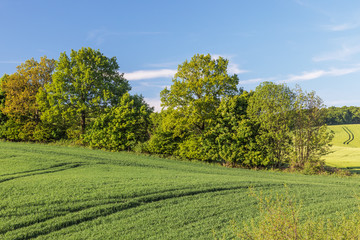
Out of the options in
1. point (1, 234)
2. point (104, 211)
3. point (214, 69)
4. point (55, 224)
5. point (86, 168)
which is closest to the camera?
point (1, 234)

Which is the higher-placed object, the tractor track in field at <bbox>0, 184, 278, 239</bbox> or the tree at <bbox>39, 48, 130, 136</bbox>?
the tree at <bbox>39, 48, 130, 136</bbox>

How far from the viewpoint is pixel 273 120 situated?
22234 millimetres

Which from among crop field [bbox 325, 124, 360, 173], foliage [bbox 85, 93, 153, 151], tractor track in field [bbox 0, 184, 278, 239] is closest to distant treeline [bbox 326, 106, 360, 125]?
crop field [bbox 325, 124, 360, 173]

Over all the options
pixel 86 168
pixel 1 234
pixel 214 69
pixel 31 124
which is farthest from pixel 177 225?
pixel 31 124

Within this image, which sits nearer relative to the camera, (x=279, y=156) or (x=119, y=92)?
(x=279, y=156)

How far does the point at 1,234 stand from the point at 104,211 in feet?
9.33

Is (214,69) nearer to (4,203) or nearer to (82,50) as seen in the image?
(82,50)

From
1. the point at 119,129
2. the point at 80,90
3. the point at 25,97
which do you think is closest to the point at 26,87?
the point at 25,97

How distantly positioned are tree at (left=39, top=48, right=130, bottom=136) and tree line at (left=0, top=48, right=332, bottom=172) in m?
0.11

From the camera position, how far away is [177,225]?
7.40 meters

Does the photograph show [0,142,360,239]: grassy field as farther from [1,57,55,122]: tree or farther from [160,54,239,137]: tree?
[1,57,55,122]: tree

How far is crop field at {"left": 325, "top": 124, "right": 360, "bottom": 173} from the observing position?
3187cm

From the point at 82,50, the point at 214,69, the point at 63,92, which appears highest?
the point at 82,50

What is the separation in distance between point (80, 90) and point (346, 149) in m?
44.3
